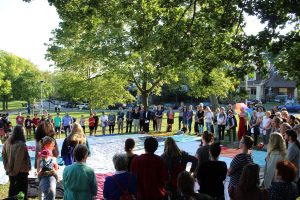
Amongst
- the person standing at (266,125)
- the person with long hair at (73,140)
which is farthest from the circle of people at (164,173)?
the person standing at (266,125)

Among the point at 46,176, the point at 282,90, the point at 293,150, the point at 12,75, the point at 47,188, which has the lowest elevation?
the point at 47,188

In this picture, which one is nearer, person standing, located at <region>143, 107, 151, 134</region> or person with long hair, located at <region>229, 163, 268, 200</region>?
person with long hair, located at <region>229, 163, 268, 200</region>

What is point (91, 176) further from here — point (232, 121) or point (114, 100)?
point (114, 100)

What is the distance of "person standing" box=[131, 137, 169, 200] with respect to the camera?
550 centimetres

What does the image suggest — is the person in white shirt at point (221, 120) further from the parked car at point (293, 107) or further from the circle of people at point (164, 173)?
the parked car at point (293, 107)

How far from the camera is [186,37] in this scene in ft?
36.6

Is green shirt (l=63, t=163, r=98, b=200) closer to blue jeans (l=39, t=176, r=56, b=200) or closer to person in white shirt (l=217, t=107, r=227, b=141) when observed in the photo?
blue jeans (l=39, t=176, r=56, b=200)

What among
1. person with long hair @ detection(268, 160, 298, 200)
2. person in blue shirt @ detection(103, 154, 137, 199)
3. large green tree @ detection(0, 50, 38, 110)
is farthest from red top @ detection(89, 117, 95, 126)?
large green tree @ detection(0, 50, 38, 110)

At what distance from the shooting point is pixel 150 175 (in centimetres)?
549

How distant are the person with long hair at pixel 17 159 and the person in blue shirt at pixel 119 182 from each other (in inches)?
104

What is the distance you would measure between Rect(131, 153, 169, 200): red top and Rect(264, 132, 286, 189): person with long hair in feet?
6.55

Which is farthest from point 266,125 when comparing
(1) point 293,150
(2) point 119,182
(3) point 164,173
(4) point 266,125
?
(2) point 119,182

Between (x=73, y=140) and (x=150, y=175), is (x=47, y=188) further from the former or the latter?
(x=73, y=140)

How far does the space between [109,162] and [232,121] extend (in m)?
7.50
